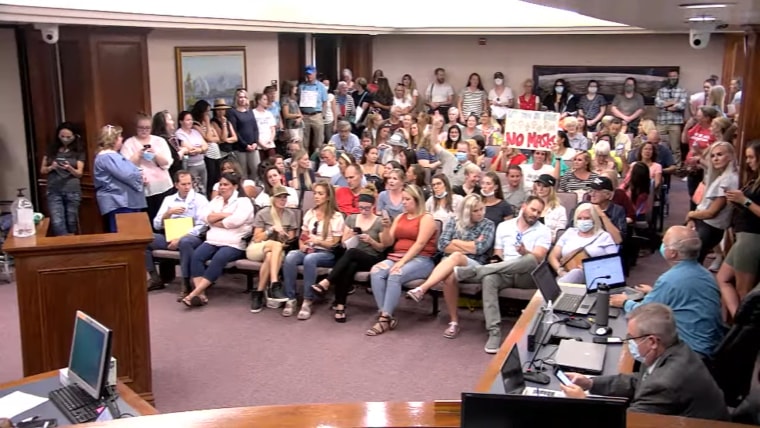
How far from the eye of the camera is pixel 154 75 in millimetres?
9719

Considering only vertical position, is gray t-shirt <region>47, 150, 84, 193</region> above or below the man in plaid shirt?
below

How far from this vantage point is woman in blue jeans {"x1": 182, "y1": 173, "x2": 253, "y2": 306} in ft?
22.7

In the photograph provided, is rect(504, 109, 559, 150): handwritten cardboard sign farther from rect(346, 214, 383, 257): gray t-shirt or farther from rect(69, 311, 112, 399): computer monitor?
rect(69, 311, 112, 399): computer monitor

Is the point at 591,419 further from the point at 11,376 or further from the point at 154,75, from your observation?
the point at 154,75

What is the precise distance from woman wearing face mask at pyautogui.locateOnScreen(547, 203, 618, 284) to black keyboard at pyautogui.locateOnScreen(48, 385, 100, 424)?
11.9 ft

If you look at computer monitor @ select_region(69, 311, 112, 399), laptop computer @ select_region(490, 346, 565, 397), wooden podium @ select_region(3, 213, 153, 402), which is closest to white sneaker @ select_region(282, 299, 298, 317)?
wooden podium @ select_region(3, 213, 153, 402)

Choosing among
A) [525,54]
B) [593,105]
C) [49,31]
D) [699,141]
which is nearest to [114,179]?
[49,31]

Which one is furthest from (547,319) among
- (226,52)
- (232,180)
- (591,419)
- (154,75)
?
(226,52)

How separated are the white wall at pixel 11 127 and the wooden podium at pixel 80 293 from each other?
175 inches

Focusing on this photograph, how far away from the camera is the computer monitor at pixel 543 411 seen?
2252mm

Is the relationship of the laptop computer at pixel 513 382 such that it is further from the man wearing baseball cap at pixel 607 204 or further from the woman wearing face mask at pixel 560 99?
the woman wearing face mask at pixel 560 99

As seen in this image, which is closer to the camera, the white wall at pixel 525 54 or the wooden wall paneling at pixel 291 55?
the wooden wall paneling at pixel 291 55

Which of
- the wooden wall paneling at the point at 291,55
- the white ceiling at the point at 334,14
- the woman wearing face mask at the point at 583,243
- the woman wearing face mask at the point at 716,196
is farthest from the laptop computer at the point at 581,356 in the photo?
the wooden wall paneling at the point at 291,55

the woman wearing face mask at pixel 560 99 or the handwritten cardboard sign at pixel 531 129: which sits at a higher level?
the woman wearing face mask at pixel 560 99
